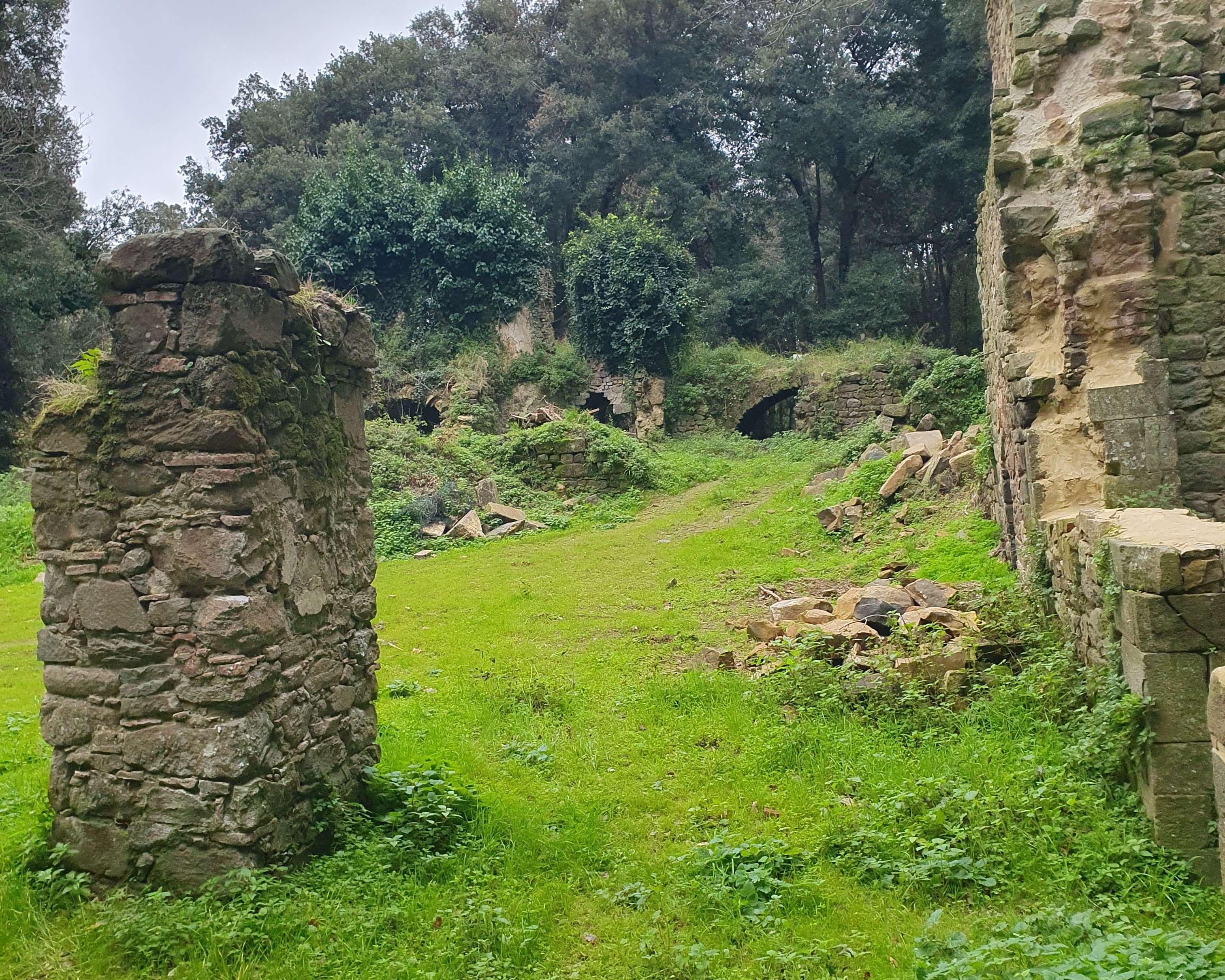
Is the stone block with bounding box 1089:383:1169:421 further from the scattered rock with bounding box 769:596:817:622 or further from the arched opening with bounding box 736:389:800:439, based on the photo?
the arched opening with bounding box 736:389:800:439

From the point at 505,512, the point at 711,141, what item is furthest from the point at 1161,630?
the point at 711,141

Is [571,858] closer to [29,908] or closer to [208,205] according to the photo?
[29,908]

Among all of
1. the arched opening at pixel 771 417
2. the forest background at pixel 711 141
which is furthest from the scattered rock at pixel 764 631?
the forest background at pixel 711 141

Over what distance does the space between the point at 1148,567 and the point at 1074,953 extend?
1606 mm

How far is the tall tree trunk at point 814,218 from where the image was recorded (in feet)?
98.5

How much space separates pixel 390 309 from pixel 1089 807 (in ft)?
73.2

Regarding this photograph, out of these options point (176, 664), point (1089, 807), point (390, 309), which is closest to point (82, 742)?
point (176, 664)

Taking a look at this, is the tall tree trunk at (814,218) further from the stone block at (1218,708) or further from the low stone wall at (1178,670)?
the stone block at (1218,708)

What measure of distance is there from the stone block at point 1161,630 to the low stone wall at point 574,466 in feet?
45.2

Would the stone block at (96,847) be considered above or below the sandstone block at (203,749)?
below

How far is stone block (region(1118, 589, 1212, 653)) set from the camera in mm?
3549

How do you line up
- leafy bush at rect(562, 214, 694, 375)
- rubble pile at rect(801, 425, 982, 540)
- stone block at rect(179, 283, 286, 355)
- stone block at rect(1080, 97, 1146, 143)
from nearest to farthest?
1. stone block at rect(179, 283, 286, 355)
2. stone block at rect(1080, 97, 1146, 143)
3. rubble pile at rect(801, 425, 982, 540)
4. leafy bush at rect(562, 214, 694, 375)

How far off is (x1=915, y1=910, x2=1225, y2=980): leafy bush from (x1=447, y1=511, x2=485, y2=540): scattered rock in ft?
38.2

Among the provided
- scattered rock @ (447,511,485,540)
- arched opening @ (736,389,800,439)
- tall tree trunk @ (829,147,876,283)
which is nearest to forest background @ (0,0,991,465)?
tall tree trunk @ (829,147,876,283)
